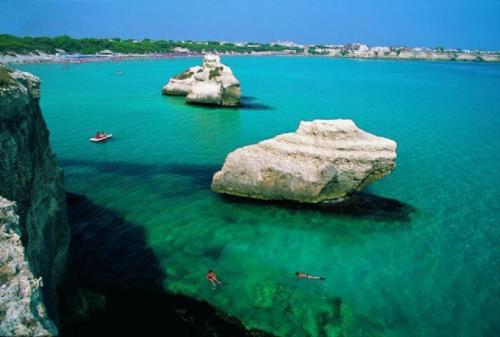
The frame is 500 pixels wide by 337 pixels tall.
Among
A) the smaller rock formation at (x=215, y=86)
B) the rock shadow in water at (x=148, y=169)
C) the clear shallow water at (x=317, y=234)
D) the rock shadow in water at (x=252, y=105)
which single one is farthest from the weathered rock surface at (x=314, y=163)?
the smaller rock formation at (x=215, y=86)

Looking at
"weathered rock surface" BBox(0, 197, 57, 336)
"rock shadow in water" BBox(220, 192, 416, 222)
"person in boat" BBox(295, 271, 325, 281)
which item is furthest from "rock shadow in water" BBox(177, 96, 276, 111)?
"weathered rock surface" BBox(0, 197, 57, 336)

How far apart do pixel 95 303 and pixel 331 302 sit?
405 inches

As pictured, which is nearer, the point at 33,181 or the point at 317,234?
the point at 33,181

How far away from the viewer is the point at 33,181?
14.6 m

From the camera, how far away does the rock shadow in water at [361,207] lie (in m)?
25.3

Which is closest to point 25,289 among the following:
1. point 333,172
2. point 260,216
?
point 260,216

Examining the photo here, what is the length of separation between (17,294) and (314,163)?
19572 mm

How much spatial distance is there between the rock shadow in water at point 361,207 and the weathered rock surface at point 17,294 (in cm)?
1850

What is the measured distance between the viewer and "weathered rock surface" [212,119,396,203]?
25.2 m

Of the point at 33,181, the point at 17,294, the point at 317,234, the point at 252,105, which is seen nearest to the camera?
the point at 17,294

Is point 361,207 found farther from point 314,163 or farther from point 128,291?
point 128,291

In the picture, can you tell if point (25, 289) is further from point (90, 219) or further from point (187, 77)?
point (187, 77)

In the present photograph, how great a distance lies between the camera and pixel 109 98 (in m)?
75.8

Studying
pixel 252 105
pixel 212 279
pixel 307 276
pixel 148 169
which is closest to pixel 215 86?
pixel 252 105
